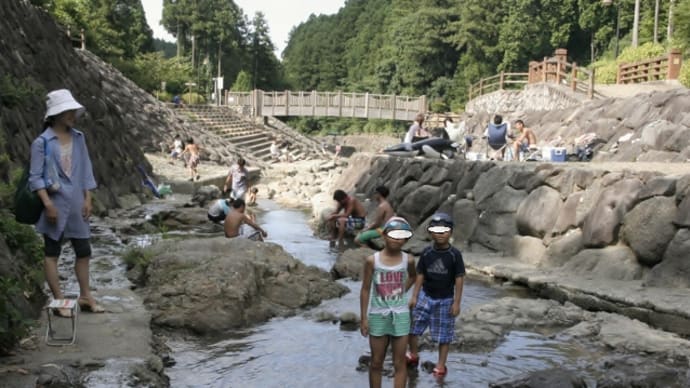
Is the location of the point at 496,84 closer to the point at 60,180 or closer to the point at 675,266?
the point at 675,266

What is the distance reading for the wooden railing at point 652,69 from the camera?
24891mm

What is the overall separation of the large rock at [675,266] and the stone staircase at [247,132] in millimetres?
28998

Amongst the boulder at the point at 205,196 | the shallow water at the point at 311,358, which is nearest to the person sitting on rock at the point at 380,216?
the shallow water at the point at 311,358

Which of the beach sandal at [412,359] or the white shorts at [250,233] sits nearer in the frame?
the beach sandal at [412,359]

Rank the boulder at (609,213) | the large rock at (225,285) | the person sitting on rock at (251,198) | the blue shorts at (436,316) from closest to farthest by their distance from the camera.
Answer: the blue shorts at (436,316)
the large rock at (225,285)
the boulder at (609,213)
the person sitting on rock at (251,198)

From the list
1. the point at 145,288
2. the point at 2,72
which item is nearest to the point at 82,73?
the point at 2,72

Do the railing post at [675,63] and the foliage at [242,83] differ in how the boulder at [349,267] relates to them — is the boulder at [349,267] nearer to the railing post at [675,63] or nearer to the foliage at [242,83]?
the railing post at [675,63]

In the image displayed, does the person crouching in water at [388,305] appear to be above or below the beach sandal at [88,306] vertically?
above

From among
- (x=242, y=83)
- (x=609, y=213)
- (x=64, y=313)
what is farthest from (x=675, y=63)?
(x=242, y=83)

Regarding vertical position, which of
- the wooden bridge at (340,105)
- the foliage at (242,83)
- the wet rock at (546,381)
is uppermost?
the foliage at (242,83)

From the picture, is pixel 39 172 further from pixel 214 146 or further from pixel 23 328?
pixel 214 146

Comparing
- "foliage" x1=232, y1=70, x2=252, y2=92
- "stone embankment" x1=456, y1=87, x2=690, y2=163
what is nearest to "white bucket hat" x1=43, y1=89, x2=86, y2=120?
"stone embankment" x1=456, y1=87, x2=690, y2=163

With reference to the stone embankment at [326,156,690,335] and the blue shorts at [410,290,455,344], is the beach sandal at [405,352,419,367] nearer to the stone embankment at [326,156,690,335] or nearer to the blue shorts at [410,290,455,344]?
the blue shorts at [410,290,455,344]

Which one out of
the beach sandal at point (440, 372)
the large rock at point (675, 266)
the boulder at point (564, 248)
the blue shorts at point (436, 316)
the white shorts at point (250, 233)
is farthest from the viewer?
the white shorts at point (250, 233)
